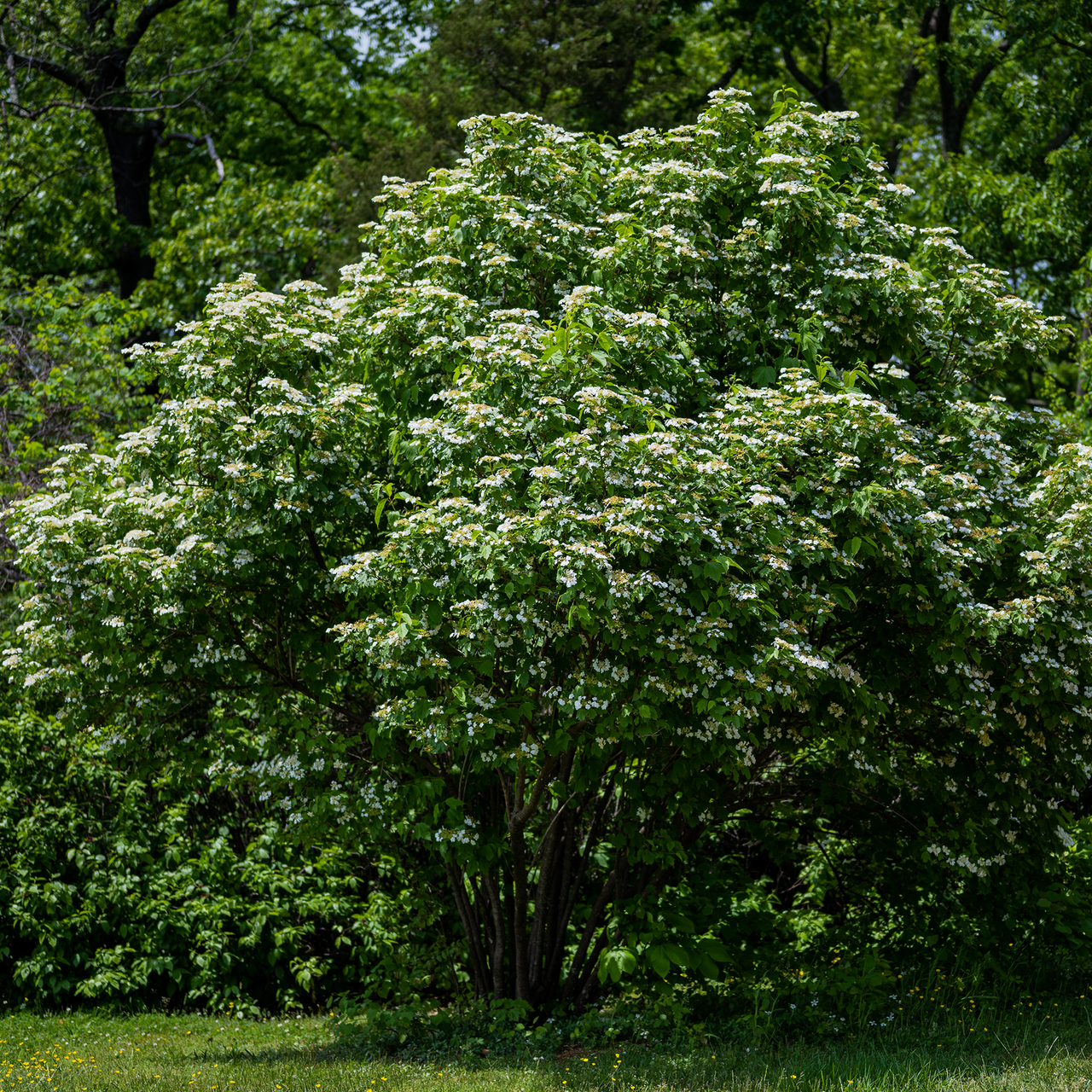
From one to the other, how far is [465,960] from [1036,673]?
4.85 m

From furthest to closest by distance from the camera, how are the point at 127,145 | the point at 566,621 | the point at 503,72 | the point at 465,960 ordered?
1. the point at 127,145
2. the point at 503,72
3. the point at 465,960
4. the point at 566,621

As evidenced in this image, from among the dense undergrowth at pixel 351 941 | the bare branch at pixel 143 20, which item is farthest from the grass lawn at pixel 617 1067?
the bare branch at pixel 143 20

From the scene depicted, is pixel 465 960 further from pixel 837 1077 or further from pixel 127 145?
pixel 127 145

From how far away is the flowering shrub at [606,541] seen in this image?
19.1 feet

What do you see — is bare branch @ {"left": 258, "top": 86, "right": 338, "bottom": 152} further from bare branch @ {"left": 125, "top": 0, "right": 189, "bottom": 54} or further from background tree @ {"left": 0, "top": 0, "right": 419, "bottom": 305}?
bare branch @ {"left": 125, "top": 0, "right": 189, "bottom": 54}

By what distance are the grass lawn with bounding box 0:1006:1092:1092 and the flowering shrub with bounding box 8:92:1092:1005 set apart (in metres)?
0.64

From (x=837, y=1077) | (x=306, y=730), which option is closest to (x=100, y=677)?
(x=306, y=730)

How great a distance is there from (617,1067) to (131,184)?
53.8 ft

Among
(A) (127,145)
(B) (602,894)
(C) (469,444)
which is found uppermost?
(A) (127,145)

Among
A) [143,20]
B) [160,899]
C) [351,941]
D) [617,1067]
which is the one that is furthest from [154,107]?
[617,1067]

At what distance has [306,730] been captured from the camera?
23.3ft

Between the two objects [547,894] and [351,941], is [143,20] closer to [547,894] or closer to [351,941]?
[351,941]

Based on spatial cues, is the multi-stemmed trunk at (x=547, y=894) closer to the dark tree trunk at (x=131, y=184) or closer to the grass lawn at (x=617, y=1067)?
the grass lawn at (x=617, y=1067)

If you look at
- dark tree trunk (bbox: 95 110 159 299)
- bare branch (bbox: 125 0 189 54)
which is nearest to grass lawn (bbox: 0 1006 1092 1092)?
dark tree trunk (bbox: 95 110 159 299)
